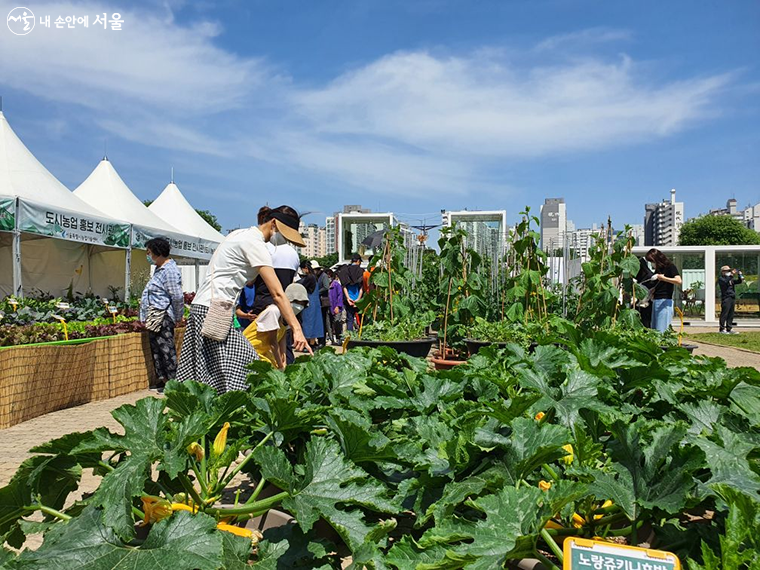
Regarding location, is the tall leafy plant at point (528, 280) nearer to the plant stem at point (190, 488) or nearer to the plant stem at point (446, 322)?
the plant stem at point (446, 322)

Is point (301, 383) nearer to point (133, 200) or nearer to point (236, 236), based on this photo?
point (236, 236)

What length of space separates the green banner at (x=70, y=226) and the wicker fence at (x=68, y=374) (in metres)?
3.57

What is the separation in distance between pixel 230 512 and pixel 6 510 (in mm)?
498

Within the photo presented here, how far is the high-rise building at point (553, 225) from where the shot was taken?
11.2 metres

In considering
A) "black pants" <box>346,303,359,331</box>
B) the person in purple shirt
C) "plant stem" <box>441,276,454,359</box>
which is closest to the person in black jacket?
"black pants" <box>346,303,359,331</box>

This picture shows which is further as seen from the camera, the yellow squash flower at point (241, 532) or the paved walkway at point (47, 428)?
the paved walkway at point (47, 428)

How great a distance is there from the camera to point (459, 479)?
139cm

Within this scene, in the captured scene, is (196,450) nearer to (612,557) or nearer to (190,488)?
(190,488)

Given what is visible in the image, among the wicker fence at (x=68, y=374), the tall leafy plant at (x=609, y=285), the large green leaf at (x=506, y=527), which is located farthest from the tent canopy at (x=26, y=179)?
the large green leaf at (x=506, y=527)

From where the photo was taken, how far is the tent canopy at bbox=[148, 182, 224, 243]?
18.7 meters

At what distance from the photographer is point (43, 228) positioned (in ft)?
31.8

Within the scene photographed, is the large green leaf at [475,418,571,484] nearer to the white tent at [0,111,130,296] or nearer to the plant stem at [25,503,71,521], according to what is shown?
the plant stem at [25,503,71,521]

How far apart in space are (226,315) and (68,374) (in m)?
3.30

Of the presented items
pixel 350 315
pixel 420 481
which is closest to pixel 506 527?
pixel 420 481
